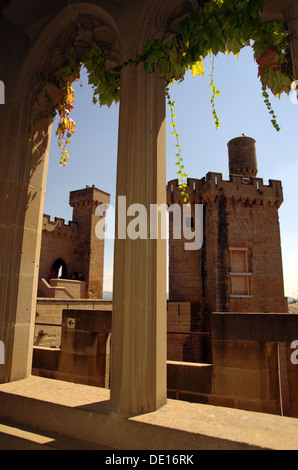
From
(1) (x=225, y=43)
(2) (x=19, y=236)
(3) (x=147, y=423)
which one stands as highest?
(1) (x=225, y=43)

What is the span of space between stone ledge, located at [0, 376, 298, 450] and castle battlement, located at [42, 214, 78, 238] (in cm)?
2377

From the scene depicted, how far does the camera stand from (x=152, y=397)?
59.7 inches

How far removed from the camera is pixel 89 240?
86.6ft

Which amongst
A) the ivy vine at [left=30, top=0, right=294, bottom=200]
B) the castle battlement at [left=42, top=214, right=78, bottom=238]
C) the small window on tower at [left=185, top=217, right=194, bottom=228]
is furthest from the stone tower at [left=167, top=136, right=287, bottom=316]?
the ivy vine at [left=30, top=0, right=294, bottom=200]

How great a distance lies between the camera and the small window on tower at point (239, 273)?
16516 mm

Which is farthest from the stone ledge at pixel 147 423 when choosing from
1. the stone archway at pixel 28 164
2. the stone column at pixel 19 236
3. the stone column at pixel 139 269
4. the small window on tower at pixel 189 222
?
the small window on tower at pixel 189 222

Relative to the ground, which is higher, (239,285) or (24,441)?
(239,285)

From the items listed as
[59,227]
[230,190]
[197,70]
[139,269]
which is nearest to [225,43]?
[197,70]

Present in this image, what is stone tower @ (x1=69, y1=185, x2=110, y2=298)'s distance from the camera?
2630 cm

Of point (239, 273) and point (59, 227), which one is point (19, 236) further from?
point (59, 227)

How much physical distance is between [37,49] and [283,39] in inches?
73.9

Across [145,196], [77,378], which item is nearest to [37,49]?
[145,196]

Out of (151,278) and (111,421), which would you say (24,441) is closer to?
(111,421)

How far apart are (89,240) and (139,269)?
996 inches
